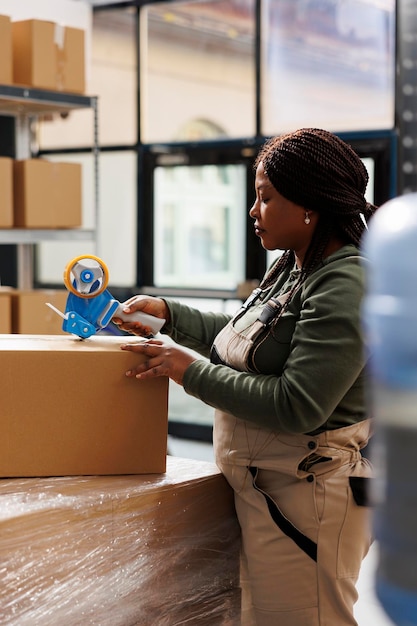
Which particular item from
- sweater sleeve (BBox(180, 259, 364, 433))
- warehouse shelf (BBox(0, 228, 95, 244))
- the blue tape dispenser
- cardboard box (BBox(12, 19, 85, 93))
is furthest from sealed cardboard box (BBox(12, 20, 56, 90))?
sweater sleeve (BBox(180, 259, 364, 433))

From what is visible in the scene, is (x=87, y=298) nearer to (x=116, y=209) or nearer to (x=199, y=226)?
(x=199, y=226)

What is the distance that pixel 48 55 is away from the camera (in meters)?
4.05

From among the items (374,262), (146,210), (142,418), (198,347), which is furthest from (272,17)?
(374,262)

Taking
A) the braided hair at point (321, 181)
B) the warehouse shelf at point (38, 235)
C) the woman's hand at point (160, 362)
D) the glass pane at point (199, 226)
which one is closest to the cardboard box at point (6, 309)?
the warehouse shelf at point (38, 235)

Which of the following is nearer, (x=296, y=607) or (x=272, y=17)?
(x=296, y=607)

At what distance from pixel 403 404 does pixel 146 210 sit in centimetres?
527

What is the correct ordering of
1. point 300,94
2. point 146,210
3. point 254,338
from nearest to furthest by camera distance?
point 254,338
point 300,94
point 146,210

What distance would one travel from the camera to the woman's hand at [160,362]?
1664 mm

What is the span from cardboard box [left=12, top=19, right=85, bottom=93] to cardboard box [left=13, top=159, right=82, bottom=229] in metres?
0.35

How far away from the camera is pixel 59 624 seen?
154 cm

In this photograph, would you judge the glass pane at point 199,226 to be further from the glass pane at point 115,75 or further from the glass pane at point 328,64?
the glass pane at point 328,64

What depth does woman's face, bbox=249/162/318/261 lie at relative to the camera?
1.68 m

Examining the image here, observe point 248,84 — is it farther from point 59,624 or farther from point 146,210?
point 59,624

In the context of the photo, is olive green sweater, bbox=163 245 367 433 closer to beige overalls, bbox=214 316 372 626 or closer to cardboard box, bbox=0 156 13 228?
beige overalls, bbox=214 316 372 626
